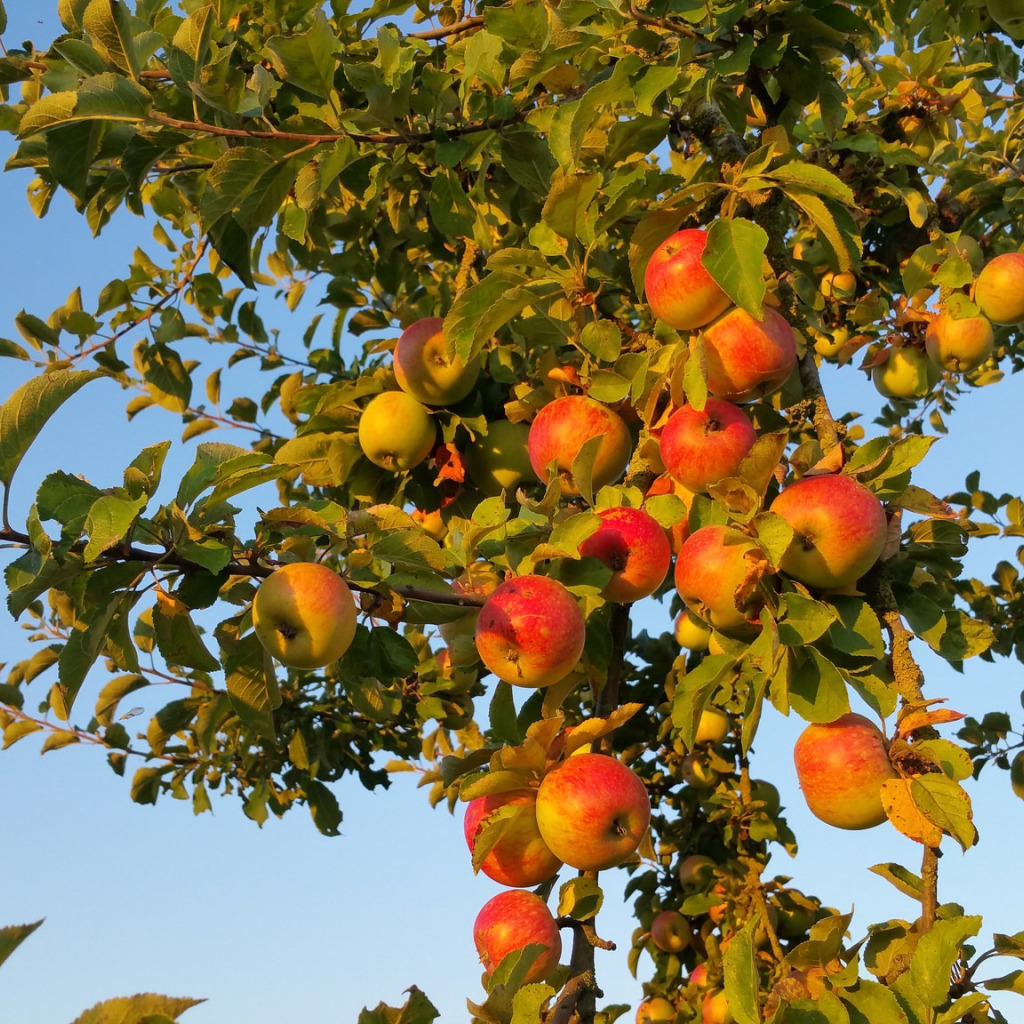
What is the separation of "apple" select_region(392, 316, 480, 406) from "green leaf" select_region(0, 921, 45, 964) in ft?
6.57

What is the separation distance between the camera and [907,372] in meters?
2.96

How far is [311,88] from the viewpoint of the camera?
2.22 meters

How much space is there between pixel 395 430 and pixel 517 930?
4.54 feet

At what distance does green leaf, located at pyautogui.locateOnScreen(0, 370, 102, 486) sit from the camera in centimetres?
164

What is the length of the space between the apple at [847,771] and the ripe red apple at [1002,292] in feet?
4.95

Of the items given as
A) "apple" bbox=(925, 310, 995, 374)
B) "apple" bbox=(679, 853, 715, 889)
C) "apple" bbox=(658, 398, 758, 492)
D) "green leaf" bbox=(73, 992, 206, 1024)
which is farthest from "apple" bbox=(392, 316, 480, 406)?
"apple" bbox=(679, 853, 715, 889)

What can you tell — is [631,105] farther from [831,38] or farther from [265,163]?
[265,163]

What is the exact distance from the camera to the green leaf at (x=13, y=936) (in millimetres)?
837

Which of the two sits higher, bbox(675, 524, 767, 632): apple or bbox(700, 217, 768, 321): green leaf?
bbox(700, 217, 768, 321): green leaf

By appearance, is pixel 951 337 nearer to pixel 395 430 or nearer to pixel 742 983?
pixel 395 430

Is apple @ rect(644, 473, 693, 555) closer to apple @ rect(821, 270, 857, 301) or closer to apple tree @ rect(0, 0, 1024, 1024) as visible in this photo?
apple tree @ rect(0, 0, 1024, 1024)

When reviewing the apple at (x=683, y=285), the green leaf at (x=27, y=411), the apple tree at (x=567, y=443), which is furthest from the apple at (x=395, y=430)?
the green leaf at (x=27, y=411)

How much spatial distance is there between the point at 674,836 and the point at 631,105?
9.85 ft

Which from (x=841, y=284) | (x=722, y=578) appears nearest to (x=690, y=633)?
(x=722, y=578)
